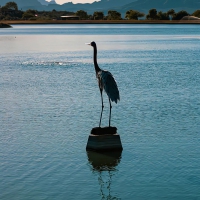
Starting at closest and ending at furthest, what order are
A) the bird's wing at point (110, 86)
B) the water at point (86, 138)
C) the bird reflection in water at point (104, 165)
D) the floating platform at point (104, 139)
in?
the water at point (86, 138) < the bird reflection in water at point (104, 165) < the floating platform at point (104, 139) < the bird's wing at point (110, 86)

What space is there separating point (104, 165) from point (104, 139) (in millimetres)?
852

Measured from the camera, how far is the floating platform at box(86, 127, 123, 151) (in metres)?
17.2

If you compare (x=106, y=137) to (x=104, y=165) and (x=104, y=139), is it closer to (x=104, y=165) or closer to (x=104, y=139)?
(x=104, y=139)

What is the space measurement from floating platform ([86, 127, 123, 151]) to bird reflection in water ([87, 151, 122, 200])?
0.19 metres

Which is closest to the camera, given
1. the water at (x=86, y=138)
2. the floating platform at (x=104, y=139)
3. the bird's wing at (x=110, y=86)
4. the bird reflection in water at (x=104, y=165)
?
the water at (x=86, y=138)

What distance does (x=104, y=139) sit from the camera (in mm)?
17203

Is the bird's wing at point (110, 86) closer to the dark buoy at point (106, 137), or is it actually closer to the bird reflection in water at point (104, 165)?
the dark buoy at point (106, 137)

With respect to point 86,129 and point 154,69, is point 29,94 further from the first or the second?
point 154,69

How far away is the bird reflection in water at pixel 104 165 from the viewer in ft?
49.8

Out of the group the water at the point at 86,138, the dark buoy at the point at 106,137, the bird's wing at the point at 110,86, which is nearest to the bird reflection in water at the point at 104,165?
the water at the point at 86,138

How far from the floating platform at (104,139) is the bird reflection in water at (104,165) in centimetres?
19

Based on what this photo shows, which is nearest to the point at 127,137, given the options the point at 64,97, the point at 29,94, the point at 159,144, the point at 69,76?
the point at 159,144

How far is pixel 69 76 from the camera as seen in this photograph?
128ft

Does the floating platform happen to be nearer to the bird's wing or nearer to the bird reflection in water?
the bird reflection in water
